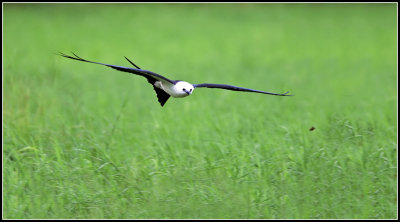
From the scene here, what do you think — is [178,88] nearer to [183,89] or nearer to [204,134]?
[183,89]

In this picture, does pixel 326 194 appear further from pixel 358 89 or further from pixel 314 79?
pixel 314 79

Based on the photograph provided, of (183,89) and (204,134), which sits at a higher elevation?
(183,89)

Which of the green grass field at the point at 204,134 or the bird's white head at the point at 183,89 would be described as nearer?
the bird's white head at the point at 183,89

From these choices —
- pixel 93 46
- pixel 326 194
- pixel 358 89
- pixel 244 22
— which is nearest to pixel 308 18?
pixel 244 22

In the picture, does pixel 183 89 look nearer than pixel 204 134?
Yes

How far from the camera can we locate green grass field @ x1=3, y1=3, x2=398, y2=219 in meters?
4.56

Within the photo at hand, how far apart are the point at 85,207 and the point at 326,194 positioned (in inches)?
71.1

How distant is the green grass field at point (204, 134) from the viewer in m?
4.56

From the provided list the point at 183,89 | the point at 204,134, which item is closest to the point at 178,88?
the point at 183,89

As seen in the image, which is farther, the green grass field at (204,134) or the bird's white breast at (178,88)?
the green grass field at (204,134)

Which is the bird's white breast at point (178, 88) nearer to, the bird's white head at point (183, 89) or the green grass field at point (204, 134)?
the bird's white head at point (183, 89)

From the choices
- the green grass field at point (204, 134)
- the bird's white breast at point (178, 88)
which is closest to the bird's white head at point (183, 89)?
the bird's white breast at point (178, 88)

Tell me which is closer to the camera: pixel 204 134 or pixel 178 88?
pixel 178 88

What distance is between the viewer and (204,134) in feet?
19.6
